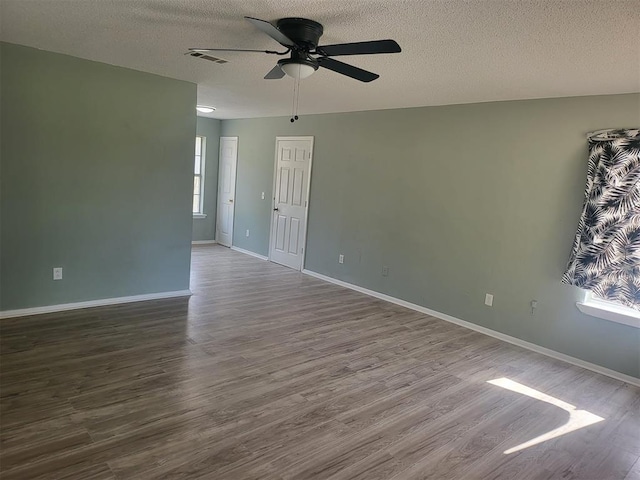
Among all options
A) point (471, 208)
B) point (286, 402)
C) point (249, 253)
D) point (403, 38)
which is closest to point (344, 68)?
point (403, 38)

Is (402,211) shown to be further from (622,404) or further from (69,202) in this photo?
(69,202)

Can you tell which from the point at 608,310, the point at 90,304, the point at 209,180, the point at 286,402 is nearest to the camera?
the point at 286,402

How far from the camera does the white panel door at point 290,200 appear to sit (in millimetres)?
6523

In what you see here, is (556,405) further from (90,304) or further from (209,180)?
(209,180)

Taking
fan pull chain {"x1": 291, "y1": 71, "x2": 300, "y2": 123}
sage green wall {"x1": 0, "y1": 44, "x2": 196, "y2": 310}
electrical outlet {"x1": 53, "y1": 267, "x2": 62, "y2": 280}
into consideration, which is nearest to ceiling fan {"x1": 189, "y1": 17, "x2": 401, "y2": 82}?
fan pull chain {"x1": 291, "y1": 71, "x2": 300, "y2": 123}

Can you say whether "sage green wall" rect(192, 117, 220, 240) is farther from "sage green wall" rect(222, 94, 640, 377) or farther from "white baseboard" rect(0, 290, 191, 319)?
"white baseboard" rect(0, 290, 191, 319)

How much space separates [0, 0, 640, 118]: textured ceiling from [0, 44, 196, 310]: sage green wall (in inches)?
11.1

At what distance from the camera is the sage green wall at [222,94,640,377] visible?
3822 mm

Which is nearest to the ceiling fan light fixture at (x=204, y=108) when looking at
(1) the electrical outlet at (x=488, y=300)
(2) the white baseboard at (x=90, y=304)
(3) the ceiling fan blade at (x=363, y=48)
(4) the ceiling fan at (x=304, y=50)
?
(2) the white baseboard at (x=90, y=304)

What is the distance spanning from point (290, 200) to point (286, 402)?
4.33m

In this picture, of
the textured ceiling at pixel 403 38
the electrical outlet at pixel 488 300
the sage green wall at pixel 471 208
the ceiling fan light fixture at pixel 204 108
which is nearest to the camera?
the textured ceiling at pixel 403 38

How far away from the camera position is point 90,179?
4109 mm

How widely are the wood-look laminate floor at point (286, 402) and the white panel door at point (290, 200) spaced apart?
2.38 meters

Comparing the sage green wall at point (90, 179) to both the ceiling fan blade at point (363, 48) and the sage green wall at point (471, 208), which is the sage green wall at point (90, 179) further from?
the ceiling fan blade at point (363, 48)
